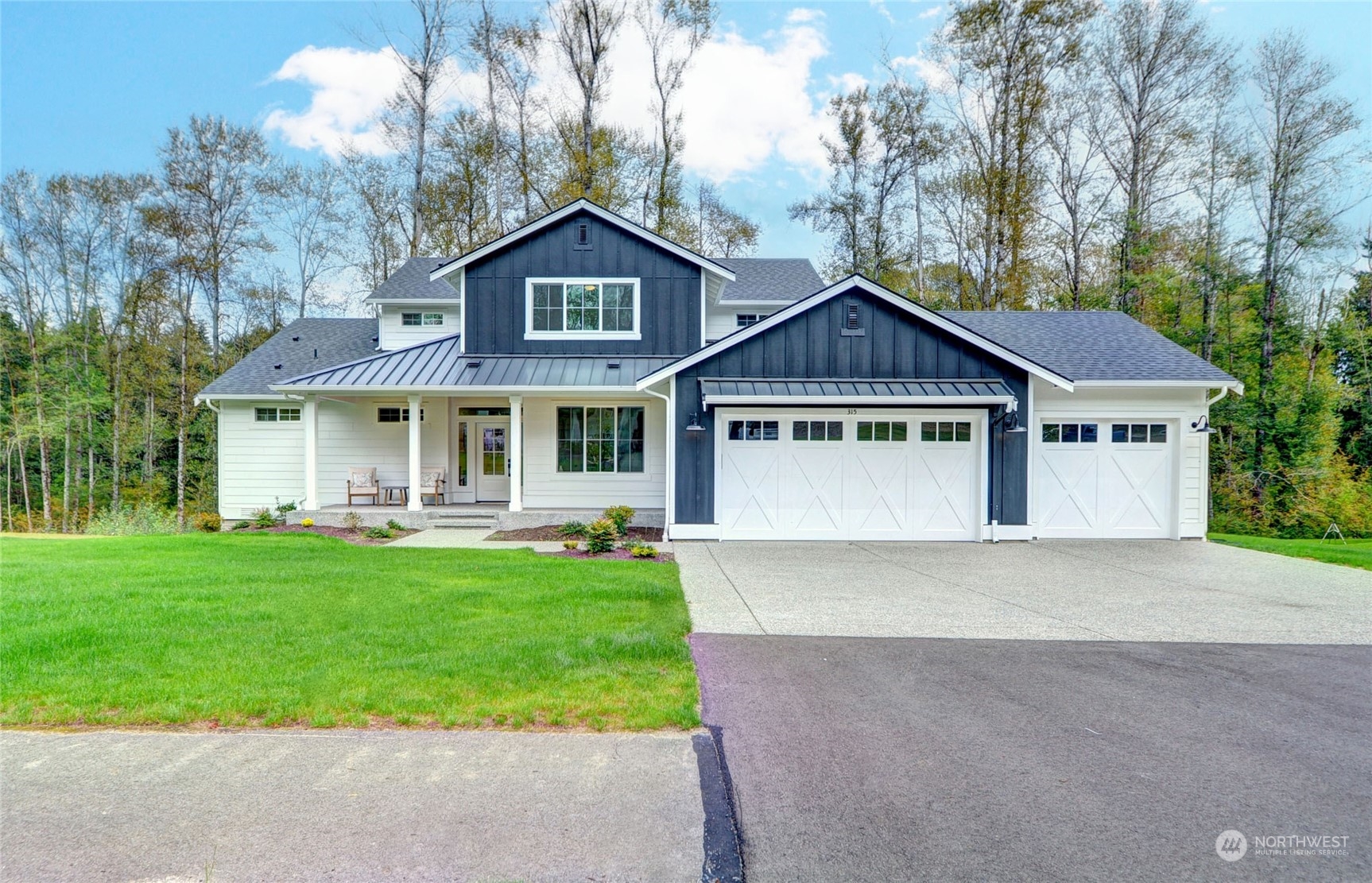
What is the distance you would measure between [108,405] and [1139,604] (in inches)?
1200

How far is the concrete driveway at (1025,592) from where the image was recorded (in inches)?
233

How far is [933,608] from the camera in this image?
6.63m

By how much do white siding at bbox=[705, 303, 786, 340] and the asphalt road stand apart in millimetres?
12645

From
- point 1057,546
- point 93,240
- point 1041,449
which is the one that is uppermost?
point 93,240

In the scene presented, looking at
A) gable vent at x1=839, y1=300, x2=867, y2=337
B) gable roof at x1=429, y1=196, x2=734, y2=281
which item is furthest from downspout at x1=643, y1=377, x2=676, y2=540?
gable roof at x1=429, y1=196, x2=734, y2=281

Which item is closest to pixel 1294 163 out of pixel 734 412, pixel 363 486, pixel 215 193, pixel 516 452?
pixel 734 412

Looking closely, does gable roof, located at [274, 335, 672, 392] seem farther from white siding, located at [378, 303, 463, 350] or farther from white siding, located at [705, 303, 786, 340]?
white siding, located at [705, 303, 786, 340]

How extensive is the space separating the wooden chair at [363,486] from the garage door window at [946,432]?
1153cm

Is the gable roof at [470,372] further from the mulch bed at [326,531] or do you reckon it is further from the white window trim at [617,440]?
the mulch bed at [326,531]

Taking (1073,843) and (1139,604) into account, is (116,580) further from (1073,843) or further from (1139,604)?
(1139,604)

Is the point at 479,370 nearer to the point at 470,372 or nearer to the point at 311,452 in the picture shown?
the point at 470,372

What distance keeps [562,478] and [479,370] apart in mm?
2823

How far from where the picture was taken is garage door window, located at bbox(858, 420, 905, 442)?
Result: 1116 centimetres

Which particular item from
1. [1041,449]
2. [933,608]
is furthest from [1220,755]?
[1041,449]
